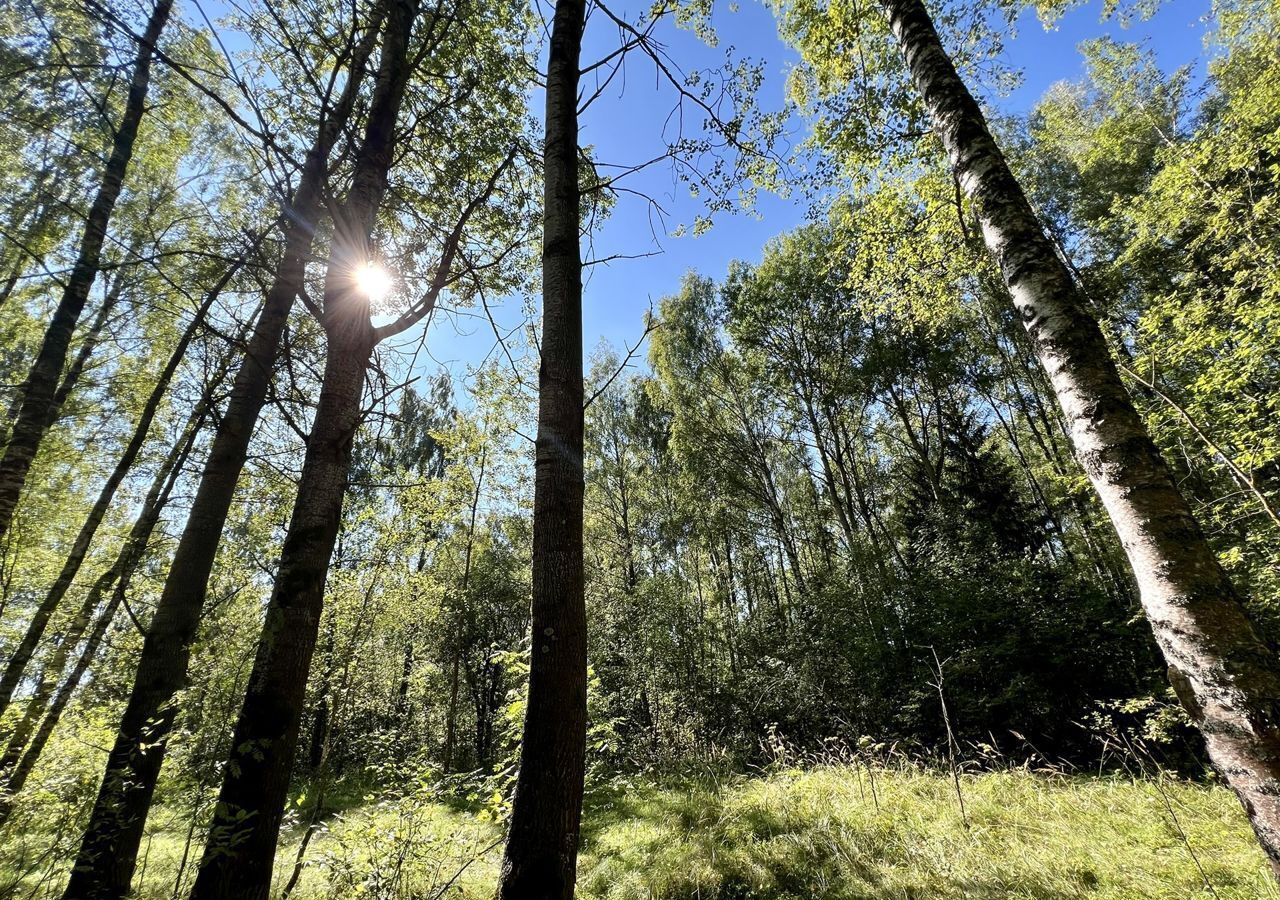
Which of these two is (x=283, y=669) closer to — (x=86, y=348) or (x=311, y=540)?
(x=311, y=540)

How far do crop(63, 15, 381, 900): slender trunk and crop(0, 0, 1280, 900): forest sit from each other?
0.03 meters

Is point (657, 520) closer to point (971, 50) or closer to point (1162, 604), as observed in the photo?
point (971, 50)

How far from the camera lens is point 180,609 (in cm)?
317

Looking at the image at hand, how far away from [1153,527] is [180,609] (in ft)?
16.8

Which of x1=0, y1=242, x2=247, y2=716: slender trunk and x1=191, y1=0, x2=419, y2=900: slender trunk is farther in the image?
x1=0, y1=242, x2=247, y2=716: slender trunk

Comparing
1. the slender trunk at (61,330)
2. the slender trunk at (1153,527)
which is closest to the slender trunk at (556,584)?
the slender trunk at (1153,527)

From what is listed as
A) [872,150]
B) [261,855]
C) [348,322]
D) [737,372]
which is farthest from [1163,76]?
[261,855]

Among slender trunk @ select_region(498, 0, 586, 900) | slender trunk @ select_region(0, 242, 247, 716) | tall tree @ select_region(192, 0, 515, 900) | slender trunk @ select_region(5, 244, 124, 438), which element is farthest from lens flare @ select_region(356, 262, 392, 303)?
slender trunk @ select_region(5, 244, 124, 438)

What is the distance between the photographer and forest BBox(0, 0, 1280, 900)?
1.97m

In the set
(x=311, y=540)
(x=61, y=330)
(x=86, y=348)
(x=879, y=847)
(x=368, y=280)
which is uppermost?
(x=86, y=348)

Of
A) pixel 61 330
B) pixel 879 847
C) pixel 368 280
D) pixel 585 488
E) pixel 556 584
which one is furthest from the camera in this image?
pixel 585 488

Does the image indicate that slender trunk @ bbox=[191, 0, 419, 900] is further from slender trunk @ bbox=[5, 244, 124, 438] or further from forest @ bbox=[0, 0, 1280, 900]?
slender trunk @ bbox=[5, 244, 124, 438]

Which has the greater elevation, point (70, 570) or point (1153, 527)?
point (70, 570)

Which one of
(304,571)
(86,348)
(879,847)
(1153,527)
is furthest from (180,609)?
(86,348)
